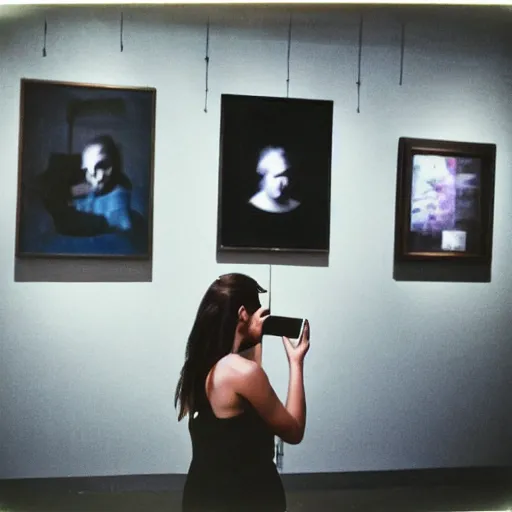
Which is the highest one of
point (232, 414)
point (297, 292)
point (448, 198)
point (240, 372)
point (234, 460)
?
point (448, 198)

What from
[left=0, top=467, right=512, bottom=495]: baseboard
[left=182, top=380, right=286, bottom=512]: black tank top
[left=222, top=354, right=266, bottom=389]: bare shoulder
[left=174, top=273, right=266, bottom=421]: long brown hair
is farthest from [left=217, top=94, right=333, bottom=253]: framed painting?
[left=0, top=467, right=512, bottom=495]: baseboard

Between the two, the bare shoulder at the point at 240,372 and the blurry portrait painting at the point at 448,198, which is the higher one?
the blurry portrait painting at the point at 448,198

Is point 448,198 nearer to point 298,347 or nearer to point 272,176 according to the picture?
point 272,176

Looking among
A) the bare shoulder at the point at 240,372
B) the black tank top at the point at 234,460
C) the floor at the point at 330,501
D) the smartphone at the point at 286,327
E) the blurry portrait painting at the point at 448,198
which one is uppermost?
the blurry portrait painting at the point at 448,198

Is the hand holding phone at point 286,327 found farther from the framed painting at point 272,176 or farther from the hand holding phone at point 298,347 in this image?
the framed painting at point 272,176

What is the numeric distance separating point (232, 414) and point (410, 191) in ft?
3.56

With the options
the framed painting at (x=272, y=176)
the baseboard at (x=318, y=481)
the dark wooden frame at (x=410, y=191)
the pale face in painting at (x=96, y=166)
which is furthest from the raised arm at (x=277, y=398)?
the pale face in painting at (x=96, y=166)

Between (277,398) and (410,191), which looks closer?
(277,398)

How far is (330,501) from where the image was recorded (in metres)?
2.32

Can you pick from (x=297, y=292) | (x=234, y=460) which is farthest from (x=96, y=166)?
(x=234, y=460)

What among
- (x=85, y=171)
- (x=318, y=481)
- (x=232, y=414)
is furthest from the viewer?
(x=318, y=481)

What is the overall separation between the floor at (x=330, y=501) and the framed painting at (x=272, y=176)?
36.8 inches

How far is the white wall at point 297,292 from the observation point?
223 centimetres

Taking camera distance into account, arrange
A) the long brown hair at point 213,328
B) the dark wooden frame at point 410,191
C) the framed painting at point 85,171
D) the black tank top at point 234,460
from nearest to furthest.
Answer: the black tank top at point 234,460, the long brown hair at point 213,328, the framed painting at point 85,171, the dark wooden frame at point 410,191
